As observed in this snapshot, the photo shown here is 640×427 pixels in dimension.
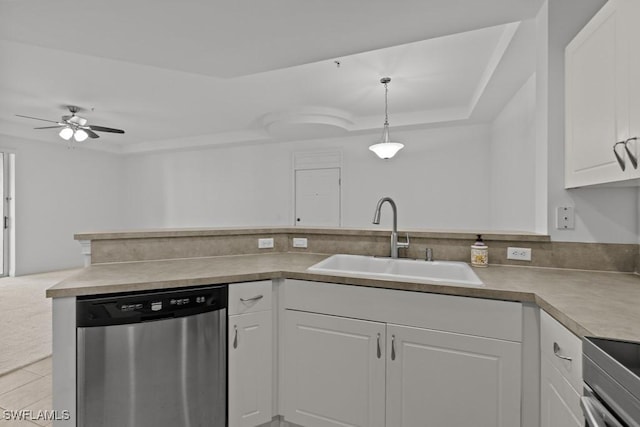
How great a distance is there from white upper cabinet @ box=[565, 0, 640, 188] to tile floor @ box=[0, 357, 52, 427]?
3034mm

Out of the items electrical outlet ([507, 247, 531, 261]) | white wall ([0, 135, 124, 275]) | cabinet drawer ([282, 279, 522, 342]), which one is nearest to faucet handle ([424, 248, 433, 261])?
electrical outlet ([507, 247, 531, 261])

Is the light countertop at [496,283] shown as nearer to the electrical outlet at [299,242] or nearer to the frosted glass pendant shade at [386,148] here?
the electrical outlet at [299,242]

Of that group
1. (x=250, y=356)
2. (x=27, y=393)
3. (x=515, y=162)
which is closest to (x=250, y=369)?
(x=250, y=356)

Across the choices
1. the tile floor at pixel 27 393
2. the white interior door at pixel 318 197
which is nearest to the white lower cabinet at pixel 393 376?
the tile floor at pixel 27 393

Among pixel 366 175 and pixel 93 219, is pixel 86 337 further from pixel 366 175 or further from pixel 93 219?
pixel 93 219

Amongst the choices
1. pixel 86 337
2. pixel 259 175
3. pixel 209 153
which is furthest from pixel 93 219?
pixel 86 337

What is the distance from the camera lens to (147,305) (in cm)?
130

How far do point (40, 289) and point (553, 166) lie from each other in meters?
5.98

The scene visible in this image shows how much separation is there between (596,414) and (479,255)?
1.00m

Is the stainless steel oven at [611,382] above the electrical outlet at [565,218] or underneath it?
underneath

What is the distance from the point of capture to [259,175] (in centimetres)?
575

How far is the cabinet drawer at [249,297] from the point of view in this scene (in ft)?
4.75

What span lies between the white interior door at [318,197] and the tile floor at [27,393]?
12.5 feet

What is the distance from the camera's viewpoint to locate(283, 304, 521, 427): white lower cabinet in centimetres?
117
